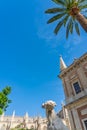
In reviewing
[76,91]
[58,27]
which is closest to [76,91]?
[76,91]

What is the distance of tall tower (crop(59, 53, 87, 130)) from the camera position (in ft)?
49.4

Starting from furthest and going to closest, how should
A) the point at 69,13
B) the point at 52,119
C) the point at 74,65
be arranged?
the point at 74,65
the point at 69,13
the point at 52,119

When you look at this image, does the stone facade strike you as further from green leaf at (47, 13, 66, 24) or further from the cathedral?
green leaf at (47, 13, 66, 24)

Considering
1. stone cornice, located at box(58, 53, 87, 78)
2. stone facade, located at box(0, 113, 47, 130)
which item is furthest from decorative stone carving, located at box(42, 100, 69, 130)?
stone facade, located at box(0, 113, 47, 130)

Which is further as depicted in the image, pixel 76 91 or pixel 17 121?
pixel 17 121

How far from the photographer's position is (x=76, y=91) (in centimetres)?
1775

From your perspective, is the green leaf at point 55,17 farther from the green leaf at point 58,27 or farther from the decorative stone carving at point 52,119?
the decorative stone carving at point 52,119

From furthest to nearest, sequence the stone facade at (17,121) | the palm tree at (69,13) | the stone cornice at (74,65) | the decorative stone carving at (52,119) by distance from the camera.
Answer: the stone facade at (17,121), the stone cornice at (74,65), the palm tree at (69,13), the decorative stone carving at (52,119)

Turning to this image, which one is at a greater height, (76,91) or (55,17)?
(55,17)

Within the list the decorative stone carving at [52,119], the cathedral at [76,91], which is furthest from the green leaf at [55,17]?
the decorative stone carving at [52,119]

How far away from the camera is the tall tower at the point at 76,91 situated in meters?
15.1

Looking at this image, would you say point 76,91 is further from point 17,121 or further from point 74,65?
point 17,121

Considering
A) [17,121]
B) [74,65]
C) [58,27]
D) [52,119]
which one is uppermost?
[58,27]

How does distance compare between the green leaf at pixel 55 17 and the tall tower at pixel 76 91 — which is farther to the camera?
the tall tower at pixel 76 91
